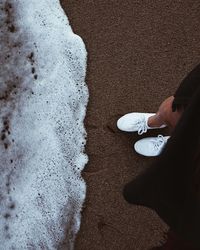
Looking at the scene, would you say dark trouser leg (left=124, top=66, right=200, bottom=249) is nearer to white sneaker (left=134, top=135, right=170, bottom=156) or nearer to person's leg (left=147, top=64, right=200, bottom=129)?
person's leg (left=147, top=64, right=200, bottom=129)

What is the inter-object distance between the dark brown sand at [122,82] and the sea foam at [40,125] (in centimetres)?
6

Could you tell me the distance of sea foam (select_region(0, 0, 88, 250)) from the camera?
Answer: 1.95 m

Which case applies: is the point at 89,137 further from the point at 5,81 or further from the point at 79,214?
the point at 5,81

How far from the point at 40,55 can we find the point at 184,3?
80cm

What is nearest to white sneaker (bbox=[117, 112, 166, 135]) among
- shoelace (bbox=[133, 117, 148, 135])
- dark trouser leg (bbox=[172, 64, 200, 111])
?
shoelace (bbox=[133, 117, 148, 135])

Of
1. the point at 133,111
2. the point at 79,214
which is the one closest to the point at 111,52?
the point at 133,111

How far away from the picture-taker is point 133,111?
6.77 ft

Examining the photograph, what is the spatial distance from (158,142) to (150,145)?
42 mm

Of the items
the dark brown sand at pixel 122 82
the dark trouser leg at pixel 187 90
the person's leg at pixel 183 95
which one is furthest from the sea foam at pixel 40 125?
the dark trouser leg at pixel 187 90

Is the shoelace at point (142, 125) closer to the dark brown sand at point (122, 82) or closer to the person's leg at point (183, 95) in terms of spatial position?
the dark brown sand at point (122, 82)

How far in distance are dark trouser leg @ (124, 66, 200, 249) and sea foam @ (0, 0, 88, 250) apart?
87 centimetres

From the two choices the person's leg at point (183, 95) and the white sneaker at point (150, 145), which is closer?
the person's leg at point (183, 95)

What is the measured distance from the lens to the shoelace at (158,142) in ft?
6.41

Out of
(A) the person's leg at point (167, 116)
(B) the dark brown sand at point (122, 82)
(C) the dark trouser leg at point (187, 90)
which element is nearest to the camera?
(C) the dark trouser leg at point (187, 90)
